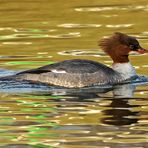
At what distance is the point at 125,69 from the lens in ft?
52.2

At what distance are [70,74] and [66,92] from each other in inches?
28.7

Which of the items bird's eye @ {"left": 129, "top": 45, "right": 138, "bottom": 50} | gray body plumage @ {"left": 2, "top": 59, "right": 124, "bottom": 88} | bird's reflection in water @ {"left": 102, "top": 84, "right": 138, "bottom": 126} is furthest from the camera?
bird's eye @ {"left": 129, "top": 45, "right": 138, "bottom": 50}

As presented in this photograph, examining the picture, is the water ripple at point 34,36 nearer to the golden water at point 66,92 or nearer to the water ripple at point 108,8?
the golden water at point 66,92

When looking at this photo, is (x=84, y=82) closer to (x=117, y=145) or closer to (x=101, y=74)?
(x=101, y=74)

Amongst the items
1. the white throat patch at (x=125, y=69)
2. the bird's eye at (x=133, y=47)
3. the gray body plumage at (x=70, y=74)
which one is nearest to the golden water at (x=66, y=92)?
the white throat patch at (x=125, y=69)

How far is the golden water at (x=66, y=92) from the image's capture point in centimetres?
1087

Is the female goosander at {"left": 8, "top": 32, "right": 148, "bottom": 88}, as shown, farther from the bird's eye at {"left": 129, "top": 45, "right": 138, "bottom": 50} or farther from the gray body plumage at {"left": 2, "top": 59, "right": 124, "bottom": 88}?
the bird's eye at {"left": 129, "top": 45, "right": 138, "bottom": 50}

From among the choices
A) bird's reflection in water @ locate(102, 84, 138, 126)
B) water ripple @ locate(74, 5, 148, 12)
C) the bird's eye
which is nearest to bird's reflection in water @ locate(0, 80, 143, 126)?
bird's reflection in water @ locate(102, 84, 138, 126)

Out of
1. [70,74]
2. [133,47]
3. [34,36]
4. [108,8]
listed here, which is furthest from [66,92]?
[108,8]

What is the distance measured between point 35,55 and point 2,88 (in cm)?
317

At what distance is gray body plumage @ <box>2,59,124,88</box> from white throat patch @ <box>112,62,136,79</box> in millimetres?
525

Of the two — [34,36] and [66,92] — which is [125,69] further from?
[34,36]

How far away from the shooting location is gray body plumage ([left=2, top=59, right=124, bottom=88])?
15047mm

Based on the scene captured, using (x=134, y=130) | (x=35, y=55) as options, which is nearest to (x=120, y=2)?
(x=35, y=55)
